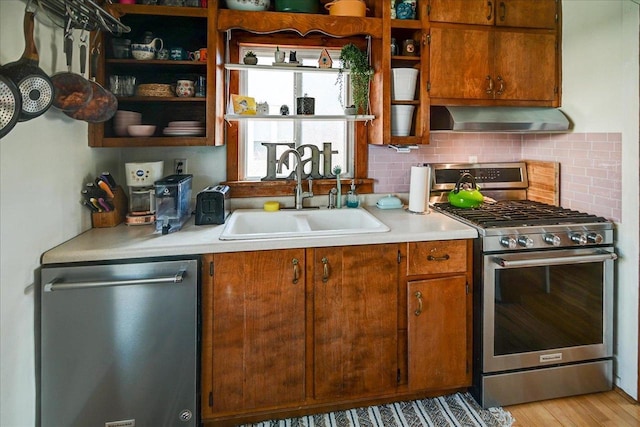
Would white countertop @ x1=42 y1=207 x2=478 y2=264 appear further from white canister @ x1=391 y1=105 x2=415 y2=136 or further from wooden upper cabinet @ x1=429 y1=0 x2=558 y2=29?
wooden upper cabinet @ x1=429 y1=0 x2=558 y2=29

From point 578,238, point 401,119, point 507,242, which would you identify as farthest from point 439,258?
point 401,119

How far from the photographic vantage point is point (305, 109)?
2410 millimetres

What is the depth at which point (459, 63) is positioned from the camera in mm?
2342

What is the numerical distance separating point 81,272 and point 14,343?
0.32m

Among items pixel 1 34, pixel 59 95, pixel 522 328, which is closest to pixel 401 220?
pixel 522 328

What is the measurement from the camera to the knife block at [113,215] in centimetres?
201

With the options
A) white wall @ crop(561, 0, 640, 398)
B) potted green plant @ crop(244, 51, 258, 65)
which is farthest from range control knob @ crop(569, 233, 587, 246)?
potted green plant @ crop(244, 51, 258, 65)

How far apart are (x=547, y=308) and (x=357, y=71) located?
171 centimetres

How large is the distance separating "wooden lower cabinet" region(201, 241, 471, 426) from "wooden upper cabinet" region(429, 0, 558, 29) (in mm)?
1375

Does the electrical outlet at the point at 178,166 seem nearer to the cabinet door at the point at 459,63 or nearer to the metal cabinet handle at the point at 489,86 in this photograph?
the cabinet door at the point at 459,63

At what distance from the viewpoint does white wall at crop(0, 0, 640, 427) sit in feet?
4.53

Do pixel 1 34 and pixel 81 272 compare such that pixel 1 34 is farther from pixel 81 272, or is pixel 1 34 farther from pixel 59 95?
pixel 81 272

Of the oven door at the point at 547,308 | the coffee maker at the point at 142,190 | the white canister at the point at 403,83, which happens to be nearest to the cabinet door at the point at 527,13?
the white canister at the point at 403,83

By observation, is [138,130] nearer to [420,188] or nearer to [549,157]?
[420,188]
